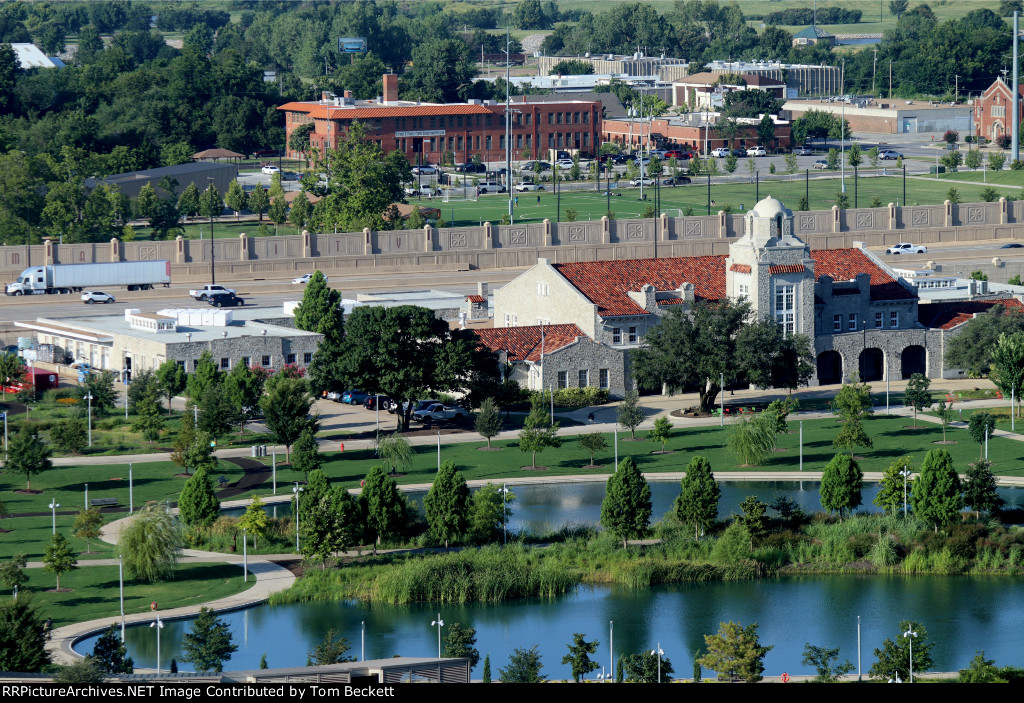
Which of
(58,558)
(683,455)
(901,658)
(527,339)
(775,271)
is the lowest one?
(683,455)

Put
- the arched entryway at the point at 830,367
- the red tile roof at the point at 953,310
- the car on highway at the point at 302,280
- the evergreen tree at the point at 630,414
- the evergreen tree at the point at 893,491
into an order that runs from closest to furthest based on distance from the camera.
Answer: the evergreen tree at the point at 893,491, the evergreen tree at the point at 630,414, the arched entryway at the point at 830,367, the red tile roof at the point at 953,310, the car on highway at the point at 302,280

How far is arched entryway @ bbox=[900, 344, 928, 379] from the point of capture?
105 metres

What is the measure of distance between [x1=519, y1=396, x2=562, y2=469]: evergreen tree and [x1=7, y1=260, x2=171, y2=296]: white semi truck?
5741 cm

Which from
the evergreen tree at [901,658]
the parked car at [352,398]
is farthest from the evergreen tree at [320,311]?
the evergreen tree at [901,658]

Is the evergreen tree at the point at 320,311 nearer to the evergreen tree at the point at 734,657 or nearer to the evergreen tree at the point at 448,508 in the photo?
the evergreen tree at the point at 448,508

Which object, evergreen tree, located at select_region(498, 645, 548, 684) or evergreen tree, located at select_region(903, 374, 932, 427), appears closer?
evergreen tree, located at select_region(498, 645, 548, 684)

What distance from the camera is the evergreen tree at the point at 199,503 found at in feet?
226

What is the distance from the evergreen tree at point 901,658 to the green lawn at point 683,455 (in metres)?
27.8

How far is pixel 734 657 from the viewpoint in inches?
1988

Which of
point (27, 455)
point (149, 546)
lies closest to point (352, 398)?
point (27, 455)

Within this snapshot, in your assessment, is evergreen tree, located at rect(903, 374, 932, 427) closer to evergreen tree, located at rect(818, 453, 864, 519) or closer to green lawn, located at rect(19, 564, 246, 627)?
evergreen tree, located at rect(818, 453, 864, 519)

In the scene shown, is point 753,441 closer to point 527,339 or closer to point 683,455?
point 683,455

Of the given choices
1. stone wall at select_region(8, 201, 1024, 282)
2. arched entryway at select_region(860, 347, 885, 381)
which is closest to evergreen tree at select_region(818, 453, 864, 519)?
arched entryway at select_region(860, 347, 885, 381)

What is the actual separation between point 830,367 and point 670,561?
134 feet
